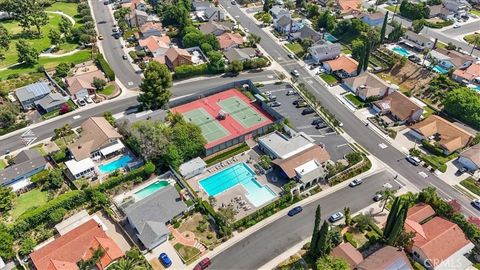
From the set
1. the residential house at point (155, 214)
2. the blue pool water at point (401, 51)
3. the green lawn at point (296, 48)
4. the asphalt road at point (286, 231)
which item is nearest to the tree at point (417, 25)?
the blue pool water at point (401, 51)

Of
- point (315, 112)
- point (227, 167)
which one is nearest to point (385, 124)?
point (315, 112)

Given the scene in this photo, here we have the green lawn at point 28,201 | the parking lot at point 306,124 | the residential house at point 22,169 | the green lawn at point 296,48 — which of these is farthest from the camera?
the green lawn at point 296,48

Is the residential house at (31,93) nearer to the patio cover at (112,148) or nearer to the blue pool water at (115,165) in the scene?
the patio cover at (112,148)

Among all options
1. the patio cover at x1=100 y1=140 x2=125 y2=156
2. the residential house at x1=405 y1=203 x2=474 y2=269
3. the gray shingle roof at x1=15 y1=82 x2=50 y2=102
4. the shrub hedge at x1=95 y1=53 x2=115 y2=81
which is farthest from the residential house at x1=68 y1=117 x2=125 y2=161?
the residential house at x1=405 y1=203 x2=474 y2=269

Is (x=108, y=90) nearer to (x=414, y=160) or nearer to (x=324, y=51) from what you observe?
(x=324, y=51)

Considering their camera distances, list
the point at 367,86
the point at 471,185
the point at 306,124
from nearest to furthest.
A: the point at 471,185 < the point at 306,124 < the point at 367,86

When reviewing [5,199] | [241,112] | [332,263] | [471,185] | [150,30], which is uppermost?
[150,30]

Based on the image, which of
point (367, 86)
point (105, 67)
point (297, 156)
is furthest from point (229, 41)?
point (297, 156)

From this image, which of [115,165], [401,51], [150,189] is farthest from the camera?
[401,51]
